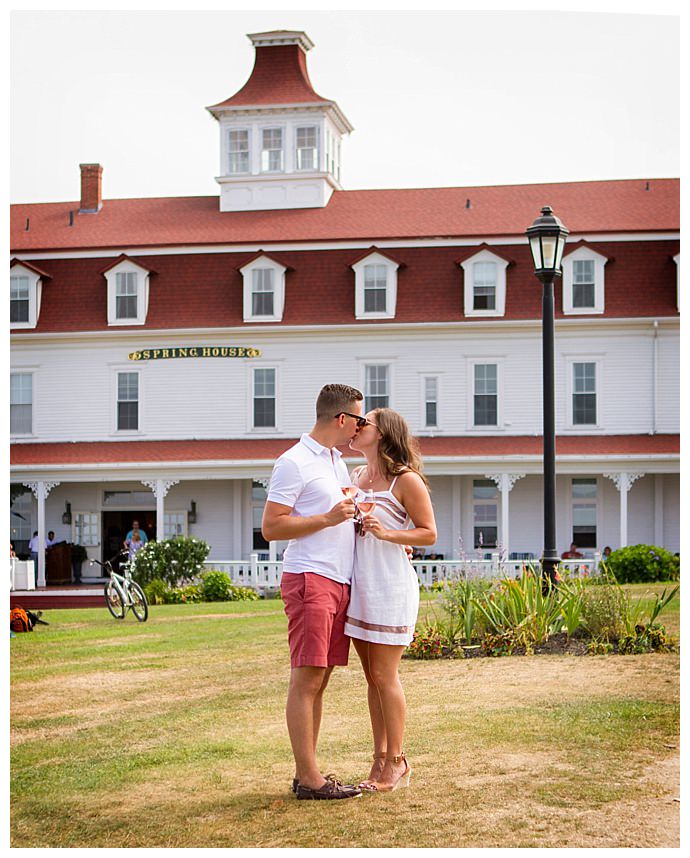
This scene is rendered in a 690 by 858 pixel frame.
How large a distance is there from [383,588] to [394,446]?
2.26ft

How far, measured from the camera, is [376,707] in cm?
601

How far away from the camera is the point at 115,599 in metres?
16.2

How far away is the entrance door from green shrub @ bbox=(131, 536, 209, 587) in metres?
6.26

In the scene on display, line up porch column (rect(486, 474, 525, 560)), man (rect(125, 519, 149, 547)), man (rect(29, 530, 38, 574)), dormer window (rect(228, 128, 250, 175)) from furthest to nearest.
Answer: dormer window (rect(228, 128, 250, 175)), man (rect(29, 530, 38, 574)), man (rect(125, 519, 149, 547)), porch column (rect(486, 474, 525, 560))

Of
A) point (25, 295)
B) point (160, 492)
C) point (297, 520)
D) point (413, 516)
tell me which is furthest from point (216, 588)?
point (297, 520)

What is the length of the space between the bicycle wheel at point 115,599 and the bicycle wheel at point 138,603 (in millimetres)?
173

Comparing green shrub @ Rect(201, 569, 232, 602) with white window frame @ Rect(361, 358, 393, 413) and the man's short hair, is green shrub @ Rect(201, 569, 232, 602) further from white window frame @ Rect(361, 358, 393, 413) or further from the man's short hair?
the man's short hair

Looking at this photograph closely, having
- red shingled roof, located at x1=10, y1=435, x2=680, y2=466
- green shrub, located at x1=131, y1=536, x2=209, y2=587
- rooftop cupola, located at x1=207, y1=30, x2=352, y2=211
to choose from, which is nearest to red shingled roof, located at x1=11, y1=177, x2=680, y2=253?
rooftop cupola, located at x1=207, y1=30, x2=352, y2=211

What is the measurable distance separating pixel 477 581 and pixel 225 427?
55.1 ft

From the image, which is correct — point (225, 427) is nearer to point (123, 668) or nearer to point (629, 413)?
point (629, 413)

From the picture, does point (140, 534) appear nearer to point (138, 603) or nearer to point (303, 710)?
point (138, 603)

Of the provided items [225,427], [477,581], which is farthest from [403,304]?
[477,581]

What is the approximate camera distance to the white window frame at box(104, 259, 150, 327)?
27188 mm

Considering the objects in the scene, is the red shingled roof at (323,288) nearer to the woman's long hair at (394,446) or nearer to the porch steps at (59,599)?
the porch steps at (59,599)
